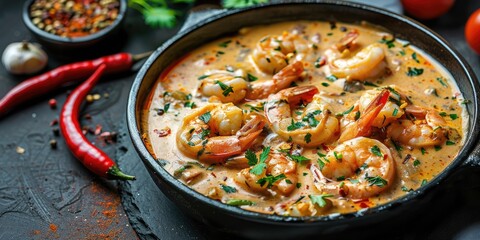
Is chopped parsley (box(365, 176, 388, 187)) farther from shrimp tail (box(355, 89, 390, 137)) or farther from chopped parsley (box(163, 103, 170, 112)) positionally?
chopped parsley (box(163, 103, 170, 112))

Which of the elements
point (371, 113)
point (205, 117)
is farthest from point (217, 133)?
point (371, 113)

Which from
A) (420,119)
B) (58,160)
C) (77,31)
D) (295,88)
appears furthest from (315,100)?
(77,31)

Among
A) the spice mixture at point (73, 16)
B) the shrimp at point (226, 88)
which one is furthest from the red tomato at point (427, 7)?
the spice mixture at point (73, 16)

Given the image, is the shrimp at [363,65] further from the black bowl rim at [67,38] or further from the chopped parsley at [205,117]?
the black bowl rim at [67,38]

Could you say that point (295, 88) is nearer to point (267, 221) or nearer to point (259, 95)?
point (259, 95)

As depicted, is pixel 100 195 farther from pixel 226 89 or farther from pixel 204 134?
pixel 226 89
